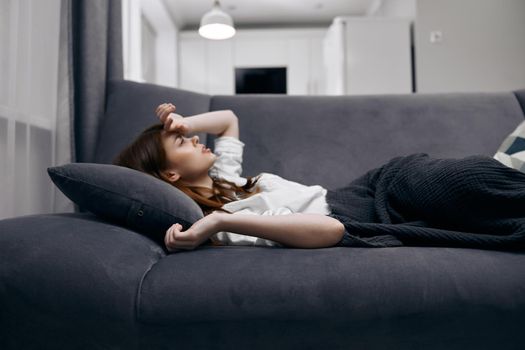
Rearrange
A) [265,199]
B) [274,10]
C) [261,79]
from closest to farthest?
1. [265,199]
2. [274,10]
3. [261,79]

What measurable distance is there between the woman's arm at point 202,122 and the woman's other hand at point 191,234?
0.44 meters

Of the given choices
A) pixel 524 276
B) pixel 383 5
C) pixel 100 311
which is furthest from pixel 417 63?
pixel 100 311

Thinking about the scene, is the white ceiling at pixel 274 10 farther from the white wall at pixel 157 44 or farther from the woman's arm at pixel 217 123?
the woman's arm at pixel 217 123

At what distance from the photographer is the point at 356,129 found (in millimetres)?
1640

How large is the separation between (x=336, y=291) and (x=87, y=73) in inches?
51.2

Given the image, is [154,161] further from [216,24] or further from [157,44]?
[157,44]

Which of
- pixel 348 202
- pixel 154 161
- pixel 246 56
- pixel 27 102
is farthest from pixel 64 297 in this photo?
pixel 246 56

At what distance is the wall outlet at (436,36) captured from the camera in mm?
4086

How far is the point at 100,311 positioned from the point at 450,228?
30.2 inches

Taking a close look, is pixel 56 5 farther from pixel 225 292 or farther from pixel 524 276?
pixel 524 276

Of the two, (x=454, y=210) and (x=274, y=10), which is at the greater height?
(x=274, y=10)

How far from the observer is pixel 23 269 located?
78cm

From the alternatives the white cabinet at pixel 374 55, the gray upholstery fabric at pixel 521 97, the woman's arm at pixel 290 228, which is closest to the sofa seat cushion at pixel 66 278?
the woman's arm at pixel 290 228

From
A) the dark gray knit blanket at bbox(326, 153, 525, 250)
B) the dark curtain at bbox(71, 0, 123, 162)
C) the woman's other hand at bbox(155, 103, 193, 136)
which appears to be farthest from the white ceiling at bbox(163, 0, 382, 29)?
the dark gray knit blanket at bbox(326, 153, 525, 250)
